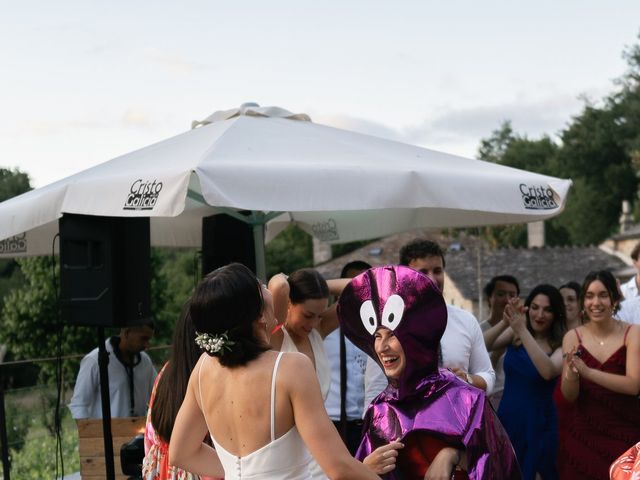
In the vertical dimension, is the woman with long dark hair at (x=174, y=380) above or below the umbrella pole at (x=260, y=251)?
below

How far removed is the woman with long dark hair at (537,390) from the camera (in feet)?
18.5

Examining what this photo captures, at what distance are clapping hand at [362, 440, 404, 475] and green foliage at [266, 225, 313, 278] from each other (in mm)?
43664

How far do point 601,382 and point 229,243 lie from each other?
3224 millimetres

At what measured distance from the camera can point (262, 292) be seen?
2.85 meters

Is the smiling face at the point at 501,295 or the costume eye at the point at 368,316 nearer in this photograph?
the costume eye at the point at 368,316

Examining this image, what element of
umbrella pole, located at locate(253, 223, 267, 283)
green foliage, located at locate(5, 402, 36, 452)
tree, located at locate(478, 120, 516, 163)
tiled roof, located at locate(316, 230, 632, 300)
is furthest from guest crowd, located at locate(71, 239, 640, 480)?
tree, located at locate(478, 120, 516, 163)

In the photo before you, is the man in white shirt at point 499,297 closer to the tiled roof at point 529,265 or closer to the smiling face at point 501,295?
the smiling face at point 501,295

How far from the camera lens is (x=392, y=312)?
2932 mm

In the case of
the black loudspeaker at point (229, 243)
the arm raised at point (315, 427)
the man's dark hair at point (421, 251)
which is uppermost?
the black loudspeaker at point (229, 243)

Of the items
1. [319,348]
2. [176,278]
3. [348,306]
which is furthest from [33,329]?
[176,278]

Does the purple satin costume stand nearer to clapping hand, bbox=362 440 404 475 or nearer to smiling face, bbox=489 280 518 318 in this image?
clapping hand, bbox=362 440 404 475

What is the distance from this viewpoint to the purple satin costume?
2775 millimetres

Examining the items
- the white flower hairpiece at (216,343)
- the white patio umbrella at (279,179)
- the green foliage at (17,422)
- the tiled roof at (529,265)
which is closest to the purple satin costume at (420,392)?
the white flower hairpiece at (216,343)

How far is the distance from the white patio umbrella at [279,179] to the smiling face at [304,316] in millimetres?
458
